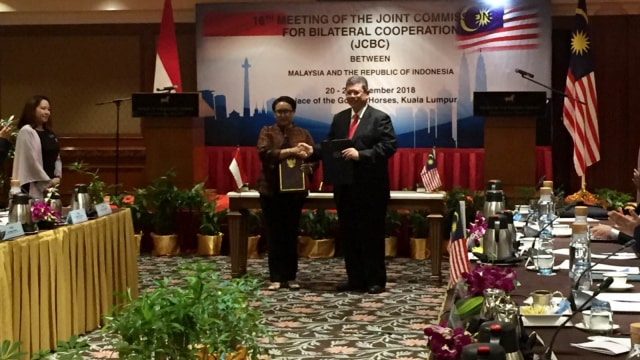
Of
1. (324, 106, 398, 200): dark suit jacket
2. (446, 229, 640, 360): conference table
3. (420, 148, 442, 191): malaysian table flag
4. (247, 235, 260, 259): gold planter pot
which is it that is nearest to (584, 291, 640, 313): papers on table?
(446, 229, 640, 360): conference table

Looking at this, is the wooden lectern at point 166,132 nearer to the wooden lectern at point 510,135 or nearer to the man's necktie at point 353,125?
the man's necktie at point 353,125

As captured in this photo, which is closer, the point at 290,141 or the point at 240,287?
the point at 240,287

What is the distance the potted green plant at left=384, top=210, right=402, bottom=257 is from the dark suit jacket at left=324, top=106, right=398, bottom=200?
1940mm

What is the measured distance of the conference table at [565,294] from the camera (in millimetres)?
2131

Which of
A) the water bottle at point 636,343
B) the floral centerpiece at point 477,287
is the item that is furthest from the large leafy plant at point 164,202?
the water bottle at point 636,343

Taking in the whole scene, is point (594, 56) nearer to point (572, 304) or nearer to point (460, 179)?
point (460, 179)

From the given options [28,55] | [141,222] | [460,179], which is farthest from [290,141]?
[28,55]

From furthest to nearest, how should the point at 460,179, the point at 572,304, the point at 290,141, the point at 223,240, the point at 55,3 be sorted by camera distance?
1. the point at 55,3
2. the point at 460,179
3. the point at 223,240
4. the point at 290,141
5. the point at 572,304

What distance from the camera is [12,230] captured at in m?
4.43

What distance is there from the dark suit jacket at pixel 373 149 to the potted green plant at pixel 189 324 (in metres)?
4.01

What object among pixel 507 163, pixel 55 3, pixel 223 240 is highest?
pixel 55 3

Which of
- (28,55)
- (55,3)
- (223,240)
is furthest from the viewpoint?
(28,55)

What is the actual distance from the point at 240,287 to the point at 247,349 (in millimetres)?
169

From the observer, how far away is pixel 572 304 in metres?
2.64
